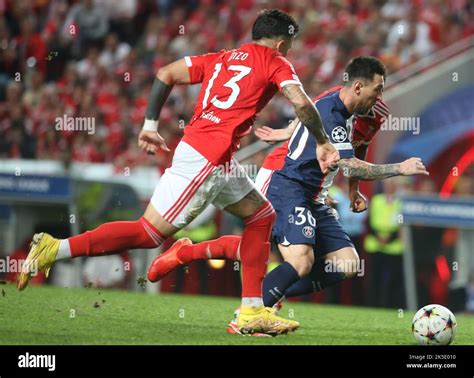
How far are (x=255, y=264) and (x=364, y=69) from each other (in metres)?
1.56

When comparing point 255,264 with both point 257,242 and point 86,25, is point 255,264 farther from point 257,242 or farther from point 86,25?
point 86,25

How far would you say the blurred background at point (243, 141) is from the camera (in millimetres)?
12031

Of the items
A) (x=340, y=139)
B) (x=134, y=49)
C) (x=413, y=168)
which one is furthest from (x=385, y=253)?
(x=134, y=49)

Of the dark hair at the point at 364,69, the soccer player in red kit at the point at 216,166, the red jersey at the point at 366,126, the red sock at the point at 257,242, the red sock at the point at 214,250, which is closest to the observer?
the soccer player in red kit at the point at 216,166

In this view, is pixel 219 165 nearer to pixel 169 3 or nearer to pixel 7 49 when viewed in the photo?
pixel 7 49

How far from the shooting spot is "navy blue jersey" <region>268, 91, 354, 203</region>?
24.1 ft

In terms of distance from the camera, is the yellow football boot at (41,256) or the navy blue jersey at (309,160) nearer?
the yellow football boot at (41,256)

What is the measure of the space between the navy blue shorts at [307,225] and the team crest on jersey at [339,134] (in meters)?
0.50

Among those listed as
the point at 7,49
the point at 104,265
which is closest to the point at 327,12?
the point at 7,49

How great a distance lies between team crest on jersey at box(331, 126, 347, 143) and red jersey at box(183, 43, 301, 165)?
61 centimetres

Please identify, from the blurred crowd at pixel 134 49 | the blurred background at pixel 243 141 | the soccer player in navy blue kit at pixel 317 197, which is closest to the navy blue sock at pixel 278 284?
the soccer player in navy blue kit at pixel 317 197

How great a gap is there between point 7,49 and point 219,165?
9229 millimetres

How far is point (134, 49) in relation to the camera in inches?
625

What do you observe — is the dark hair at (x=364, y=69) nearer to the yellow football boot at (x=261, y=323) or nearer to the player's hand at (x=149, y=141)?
the player's hand at (x=149, y=141)
